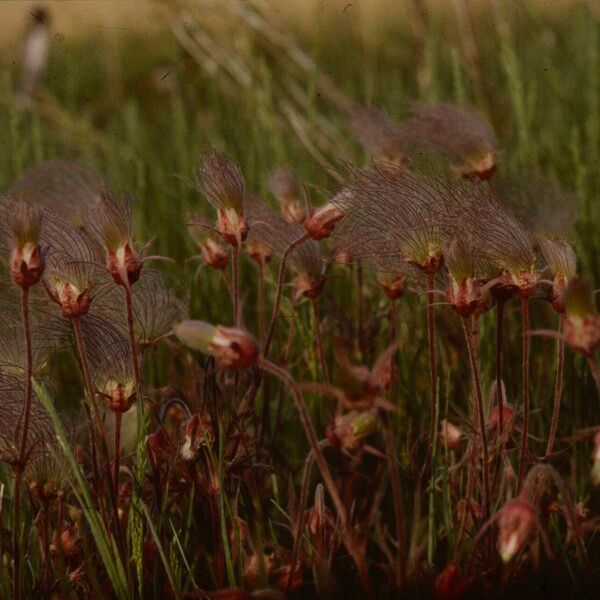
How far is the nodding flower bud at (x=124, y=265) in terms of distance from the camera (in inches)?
45.8

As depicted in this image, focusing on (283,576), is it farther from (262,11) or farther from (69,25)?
(69,25)

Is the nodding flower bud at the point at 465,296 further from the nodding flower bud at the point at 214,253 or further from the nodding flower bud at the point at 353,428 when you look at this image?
the nodding flower bud at the point at 214,253

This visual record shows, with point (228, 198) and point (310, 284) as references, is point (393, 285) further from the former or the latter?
point (228, 198)

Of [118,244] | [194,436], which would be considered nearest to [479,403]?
[194,436]

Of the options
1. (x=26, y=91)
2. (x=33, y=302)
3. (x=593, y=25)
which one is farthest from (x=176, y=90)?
(x=33, y=302)

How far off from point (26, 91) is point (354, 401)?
2.60 m

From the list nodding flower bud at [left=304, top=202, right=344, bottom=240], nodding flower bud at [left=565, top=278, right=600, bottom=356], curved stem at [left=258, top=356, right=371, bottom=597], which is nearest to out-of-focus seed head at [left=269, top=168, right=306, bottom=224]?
nodding flower bud at [left=304, top=202, right=344, bottom=240]

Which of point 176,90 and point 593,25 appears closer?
point 593,25

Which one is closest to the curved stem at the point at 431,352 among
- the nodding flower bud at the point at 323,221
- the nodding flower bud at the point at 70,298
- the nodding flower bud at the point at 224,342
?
the nodding flower bud at the point at 323,221

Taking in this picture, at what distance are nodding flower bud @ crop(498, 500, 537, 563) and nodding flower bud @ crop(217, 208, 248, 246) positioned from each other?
0.46 metres

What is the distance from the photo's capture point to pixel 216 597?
3.73 ft

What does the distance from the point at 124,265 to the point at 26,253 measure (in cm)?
12

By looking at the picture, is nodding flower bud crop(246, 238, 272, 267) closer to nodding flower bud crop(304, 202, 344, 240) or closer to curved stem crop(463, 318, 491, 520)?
nodding flower bud crop(304, 202, 344, 240)

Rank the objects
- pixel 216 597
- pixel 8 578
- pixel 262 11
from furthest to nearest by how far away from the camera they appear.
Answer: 1. pixel 262 11
2. pixel 8 578
3. pixel 216 597
